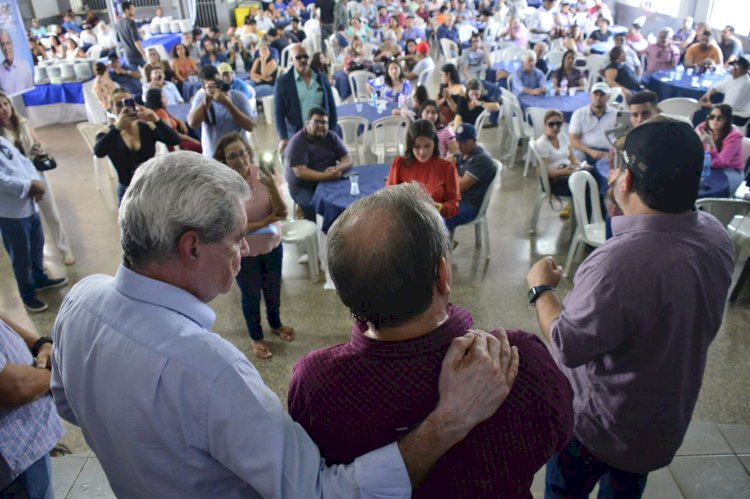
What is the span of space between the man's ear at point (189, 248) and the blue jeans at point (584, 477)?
1.22m

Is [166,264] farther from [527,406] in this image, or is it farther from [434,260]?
[527,406]

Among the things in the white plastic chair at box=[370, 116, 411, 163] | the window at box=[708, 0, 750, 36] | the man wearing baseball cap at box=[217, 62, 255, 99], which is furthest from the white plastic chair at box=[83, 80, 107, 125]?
the window at box=[708, 0, 750, 36]

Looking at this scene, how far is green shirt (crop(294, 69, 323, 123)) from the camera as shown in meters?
4.55

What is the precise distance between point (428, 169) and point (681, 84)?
17.0ft

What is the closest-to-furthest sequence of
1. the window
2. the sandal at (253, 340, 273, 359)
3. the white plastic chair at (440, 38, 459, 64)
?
the sandal at (253, 340, 273, 359), the window, the white plastic chair at (440, 38, 459, 64)

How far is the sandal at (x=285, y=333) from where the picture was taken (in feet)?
10.7

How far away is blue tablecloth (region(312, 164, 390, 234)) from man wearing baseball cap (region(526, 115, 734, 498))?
87.4 inches

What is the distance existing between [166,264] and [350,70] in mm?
7803

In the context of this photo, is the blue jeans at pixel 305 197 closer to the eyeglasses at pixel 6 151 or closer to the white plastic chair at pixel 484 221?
the white plastic chair at pixel 484 221

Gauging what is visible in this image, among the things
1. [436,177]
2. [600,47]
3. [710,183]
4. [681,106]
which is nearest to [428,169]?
[436,177]

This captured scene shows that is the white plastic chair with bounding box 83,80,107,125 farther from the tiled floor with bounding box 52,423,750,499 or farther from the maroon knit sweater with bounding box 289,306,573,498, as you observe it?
the maroon knit sweater with bounding box 289,306,573,498

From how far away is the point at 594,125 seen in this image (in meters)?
4.77

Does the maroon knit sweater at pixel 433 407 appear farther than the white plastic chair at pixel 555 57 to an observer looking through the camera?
No

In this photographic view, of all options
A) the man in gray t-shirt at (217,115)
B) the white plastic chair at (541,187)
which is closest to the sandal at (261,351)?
the man in gray t-shirt at (217,115)
